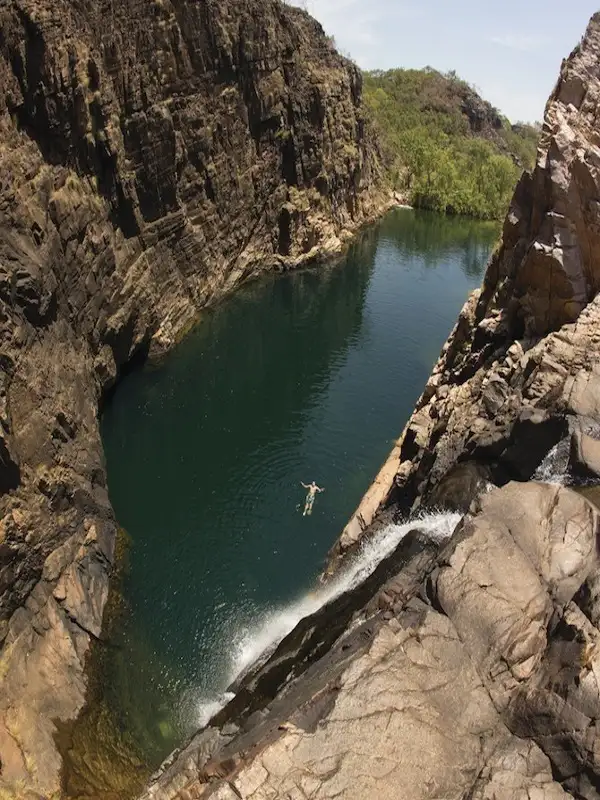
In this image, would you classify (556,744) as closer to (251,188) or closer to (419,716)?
(419,716)

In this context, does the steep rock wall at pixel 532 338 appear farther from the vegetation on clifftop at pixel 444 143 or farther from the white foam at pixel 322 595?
the vegetation on clifftop at pixel 444 143

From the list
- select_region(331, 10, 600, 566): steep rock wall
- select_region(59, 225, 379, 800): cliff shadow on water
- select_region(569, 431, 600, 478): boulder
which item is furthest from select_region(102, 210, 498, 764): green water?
select_region(569, 431, 600, 478): boulder

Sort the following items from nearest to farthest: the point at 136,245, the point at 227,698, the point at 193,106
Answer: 1. the point at 227,698
2. the point at 136,245
3. the point at 193,106

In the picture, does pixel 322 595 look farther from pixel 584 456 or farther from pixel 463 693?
pixel 463 693

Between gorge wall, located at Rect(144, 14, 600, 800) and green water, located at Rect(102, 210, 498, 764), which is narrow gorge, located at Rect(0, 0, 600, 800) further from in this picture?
green water, located at Rect(102, 210, 498, 764)

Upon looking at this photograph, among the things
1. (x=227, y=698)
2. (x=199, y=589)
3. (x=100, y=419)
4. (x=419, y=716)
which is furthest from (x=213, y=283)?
(x=419, y=716)
